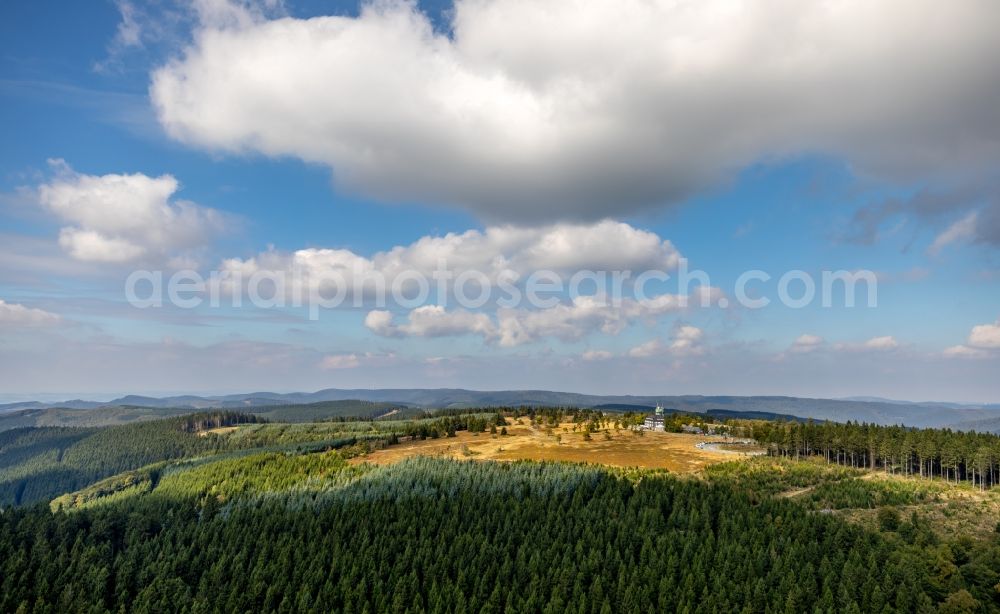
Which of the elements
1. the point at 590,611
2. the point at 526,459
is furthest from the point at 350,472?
the point at 590,611

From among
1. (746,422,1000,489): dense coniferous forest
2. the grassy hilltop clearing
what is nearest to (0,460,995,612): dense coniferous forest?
the grassy hilltop clearing

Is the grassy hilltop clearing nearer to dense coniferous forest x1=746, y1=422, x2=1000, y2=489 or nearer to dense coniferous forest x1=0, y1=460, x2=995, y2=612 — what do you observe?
dense coniferous forest x1=0, y1=460, x2=995, y2=612

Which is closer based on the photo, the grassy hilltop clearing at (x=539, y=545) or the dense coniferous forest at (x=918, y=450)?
the grassy hilltop clearing at (x=539, y=545)

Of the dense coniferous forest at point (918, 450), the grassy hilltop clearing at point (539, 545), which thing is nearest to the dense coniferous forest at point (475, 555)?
the grassy hilltop clearing at point (539, 545)

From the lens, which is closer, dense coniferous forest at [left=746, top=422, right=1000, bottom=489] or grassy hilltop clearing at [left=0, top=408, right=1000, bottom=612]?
grassy hilltop clearing at [left=0, top=408, right=1000, bottom=612]

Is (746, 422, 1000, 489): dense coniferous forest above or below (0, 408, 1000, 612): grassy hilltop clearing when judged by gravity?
above

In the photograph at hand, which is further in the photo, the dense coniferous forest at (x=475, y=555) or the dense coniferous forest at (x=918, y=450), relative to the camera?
the dense coniferous forest at (x=918, y=450)

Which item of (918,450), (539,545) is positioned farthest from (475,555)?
(918,450)

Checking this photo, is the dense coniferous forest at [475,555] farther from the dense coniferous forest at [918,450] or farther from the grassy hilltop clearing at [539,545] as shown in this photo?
the dense coniferous forest at [918,450]

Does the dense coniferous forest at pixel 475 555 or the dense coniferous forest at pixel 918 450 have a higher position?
the dense coniferous forest at pixel 918 450

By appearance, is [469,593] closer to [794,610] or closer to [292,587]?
[292,587]

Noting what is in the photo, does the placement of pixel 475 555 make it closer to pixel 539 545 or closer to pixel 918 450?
pixel 539 545
